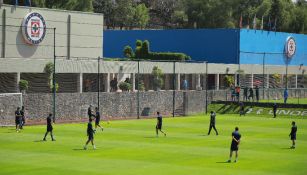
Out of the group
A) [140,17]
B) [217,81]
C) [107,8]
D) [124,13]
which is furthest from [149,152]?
[124,13]

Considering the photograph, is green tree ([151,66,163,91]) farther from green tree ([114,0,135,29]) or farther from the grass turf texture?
green tree ([114,0,135,29])

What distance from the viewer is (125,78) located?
7519 centimetres

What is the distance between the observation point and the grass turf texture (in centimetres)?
3309

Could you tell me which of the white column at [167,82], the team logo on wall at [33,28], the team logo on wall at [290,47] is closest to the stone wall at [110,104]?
the white column at [167,82]

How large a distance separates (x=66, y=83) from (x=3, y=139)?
66.0 feet

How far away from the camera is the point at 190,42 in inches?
4023

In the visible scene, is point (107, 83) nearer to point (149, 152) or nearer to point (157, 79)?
point (157, 79)

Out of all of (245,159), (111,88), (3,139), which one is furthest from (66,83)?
(245,159)

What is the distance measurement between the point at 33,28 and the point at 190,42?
37079 millimetres

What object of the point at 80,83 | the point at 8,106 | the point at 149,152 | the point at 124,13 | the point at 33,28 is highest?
the point at 124,13

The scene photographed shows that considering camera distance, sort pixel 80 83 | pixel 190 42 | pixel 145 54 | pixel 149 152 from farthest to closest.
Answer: pixel 190 42, pixel 145 54, pixel 80 83, pixel 149 152

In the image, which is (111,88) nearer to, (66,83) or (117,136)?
(66,83)

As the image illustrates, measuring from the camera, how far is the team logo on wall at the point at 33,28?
68.8 meters

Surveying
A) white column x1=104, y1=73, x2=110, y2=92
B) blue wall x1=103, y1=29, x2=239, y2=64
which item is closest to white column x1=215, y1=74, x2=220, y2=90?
blue wall x1=103, y1=29, x2=239, y2=64
